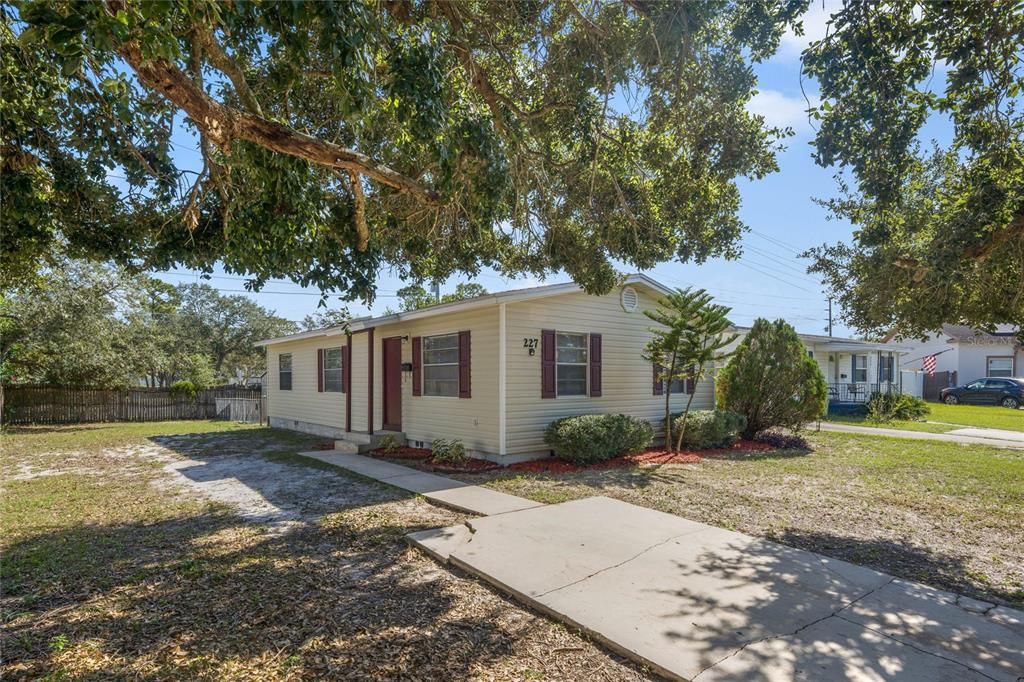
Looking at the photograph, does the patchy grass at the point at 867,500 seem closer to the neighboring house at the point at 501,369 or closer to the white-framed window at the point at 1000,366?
the neighboring house at the point at 501,369

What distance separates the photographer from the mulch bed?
29.5 feet

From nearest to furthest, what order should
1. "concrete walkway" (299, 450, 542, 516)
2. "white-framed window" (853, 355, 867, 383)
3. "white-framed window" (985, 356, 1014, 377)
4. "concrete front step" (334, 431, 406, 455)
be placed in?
"concrete walkway" (299, 450, 542, 516)
"concrete front step" (334, 431, 406, 455)
"white-framed window" (853, 355, 867, 383)
"white-framed window" (985, 356, 1014, 377)

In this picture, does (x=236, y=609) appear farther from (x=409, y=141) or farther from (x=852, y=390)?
(x=852, y=390)

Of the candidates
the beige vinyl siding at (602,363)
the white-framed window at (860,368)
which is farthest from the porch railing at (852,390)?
the beige vinyl siding at (602,363)

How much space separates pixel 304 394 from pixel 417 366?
6.14 metres

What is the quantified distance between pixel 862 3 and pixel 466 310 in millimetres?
6954

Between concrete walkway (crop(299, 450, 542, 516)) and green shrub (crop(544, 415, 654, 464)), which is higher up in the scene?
green shrub (crop(544, 415, 654, 464))

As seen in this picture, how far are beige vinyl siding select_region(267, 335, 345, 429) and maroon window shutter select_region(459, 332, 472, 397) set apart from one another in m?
4.88

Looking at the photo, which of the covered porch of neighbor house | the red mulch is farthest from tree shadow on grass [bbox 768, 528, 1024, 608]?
the covered porch of neighbor house

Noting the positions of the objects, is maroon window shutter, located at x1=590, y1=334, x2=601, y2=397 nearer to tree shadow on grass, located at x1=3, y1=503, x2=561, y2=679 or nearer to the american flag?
tree shadow on grass, located at x1=3, y1=503, x2=561, y2=679

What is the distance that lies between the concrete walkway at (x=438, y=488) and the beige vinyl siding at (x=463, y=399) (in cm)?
132

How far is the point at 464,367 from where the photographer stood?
10.1 meters

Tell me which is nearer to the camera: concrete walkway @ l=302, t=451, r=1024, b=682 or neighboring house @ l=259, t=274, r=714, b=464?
concrete walkway @ l=302, t=451, r=1024, b=682

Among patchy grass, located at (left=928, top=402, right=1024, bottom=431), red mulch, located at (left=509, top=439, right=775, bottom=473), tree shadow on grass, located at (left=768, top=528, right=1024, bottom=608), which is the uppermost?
tree shadow on grass, located at (left=768, top=528, right=1024, bottom=608)
